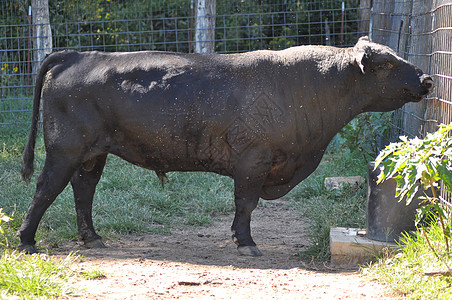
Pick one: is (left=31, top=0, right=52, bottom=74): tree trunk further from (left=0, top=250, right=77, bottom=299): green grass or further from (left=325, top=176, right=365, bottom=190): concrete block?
(left=0, top=250, right=77, bottom=299): green grass

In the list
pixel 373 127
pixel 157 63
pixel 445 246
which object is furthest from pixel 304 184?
pixel 445 246

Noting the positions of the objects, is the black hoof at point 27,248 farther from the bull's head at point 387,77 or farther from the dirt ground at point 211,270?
the bull's head at point 387,77

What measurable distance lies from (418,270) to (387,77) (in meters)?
1.76

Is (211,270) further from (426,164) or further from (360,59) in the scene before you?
(360,59)

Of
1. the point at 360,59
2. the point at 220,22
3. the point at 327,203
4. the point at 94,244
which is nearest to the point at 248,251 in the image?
the point at 94,244

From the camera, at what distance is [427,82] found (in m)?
4.73

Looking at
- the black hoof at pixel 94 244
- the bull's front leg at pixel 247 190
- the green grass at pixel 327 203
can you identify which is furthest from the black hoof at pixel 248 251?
the black hoof at pixel 94 244

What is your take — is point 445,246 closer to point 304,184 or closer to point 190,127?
point 190,127

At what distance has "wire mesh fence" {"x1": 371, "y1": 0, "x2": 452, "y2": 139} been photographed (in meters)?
4.75

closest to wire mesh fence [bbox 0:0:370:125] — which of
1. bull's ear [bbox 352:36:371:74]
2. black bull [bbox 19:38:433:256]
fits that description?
black bull [bbox 19:38:433:256]

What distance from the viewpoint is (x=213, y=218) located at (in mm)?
6527

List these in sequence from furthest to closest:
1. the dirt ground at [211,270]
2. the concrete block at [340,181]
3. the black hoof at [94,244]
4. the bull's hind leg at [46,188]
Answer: the concrete block at [340,181] → the black hoof at [94,244] → the bull's hind leg at [46,188] → the dirt ground at [211,270]

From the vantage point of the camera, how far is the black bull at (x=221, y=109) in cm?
495

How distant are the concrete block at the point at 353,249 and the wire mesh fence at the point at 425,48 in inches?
43.6
